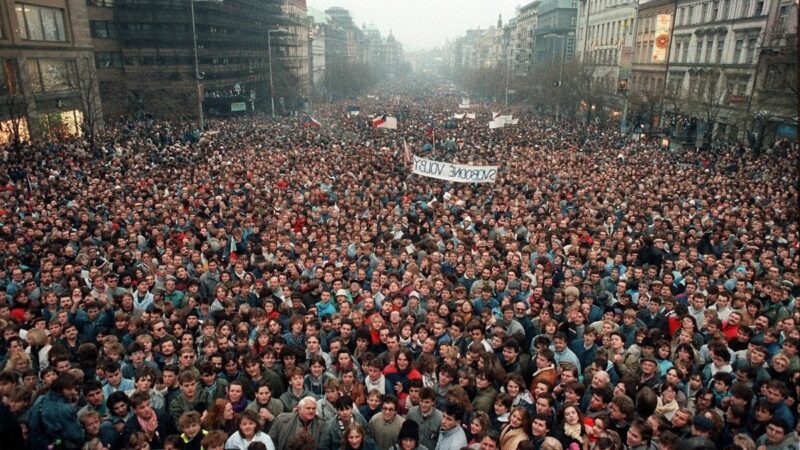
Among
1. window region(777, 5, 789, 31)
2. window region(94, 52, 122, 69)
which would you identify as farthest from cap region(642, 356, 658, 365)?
window region(94, 52, 122, 69)

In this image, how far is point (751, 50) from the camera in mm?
36781

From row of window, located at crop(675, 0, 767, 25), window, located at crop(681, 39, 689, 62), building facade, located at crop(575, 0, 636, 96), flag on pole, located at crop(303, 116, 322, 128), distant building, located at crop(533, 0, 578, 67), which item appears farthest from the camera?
distant building, located at crop(533, 0, 578, 67)

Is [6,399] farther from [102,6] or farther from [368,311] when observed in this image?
[102,6]

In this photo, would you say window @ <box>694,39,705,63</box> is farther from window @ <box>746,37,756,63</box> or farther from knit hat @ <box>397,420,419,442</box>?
knit hat @ <box>397,420,419,442</box>

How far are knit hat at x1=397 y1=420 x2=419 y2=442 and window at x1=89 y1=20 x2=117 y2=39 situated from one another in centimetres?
5463

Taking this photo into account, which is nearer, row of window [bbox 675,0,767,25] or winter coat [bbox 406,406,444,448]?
winter coat [bbox 406,406,444,448]

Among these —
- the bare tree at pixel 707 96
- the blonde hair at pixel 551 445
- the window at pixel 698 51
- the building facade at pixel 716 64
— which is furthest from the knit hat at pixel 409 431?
the window at pixel 698 51

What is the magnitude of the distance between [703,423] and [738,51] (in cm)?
4138

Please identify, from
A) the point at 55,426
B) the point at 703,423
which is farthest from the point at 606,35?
the point at 55,426

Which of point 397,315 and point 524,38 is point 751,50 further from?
point 524,38

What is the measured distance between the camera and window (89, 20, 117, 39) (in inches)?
1945

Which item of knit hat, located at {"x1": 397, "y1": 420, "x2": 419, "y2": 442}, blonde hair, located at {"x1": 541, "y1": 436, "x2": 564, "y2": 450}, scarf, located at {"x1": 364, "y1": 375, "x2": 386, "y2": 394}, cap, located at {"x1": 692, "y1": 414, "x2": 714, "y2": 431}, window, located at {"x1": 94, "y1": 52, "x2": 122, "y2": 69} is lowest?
scarf, located at {"x1": 364, "y1": 375, "x2": 386, "y2": 394}

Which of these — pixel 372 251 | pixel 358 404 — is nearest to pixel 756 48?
pixel 372 251

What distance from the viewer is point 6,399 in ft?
18.3
